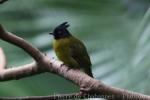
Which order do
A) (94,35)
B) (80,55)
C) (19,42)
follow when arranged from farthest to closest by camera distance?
1. (80,55)
2. (94,35)
3. (19,42)

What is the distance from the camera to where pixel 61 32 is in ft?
3.36

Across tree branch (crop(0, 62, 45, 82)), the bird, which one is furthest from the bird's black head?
tree branch (crop(0, 62, 45, 82))

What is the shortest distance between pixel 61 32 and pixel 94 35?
194 mm

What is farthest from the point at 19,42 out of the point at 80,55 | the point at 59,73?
the point at 80,55

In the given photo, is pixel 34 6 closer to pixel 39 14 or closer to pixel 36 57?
pixel 39 14

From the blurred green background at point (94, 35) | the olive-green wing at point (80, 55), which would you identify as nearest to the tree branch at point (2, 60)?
the blurred green background at point (94, 35)

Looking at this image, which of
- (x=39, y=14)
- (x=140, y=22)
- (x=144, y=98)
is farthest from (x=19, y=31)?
(x=144, y=98)

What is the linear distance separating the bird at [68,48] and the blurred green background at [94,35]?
3 cm

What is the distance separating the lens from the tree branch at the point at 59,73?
0.65 metres

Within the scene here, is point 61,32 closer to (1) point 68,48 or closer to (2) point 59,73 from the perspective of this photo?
(1) point 68,48

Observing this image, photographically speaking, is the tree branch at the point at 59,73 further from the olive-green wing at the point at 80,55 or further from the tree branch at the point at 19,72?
the olive-green wing at the point at 80,55

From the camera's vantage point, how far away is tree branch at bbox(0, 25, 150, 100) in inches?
25.5

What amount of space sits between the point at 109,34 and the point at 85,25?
0.05 metres

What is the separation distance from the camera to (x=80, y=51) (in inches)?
37.8
